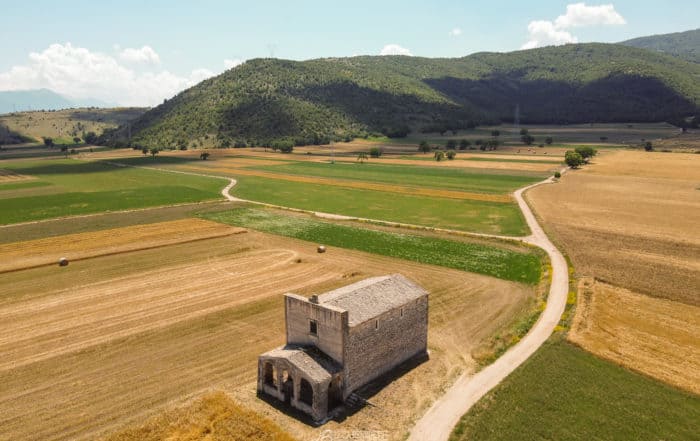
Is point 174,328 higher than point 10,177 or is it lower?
lower

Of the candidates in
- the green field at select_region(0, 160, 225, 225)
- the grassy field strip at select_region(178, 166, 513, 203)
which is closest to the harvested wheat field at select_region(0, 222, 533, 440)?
the green field at select_region(0, 160, 225, 225)

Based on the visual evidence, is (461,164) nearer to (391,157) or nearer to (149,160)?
(391,157)

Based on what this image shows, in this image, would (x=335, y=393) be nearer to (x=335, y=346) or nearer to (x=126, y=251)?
(x=335, y=346)

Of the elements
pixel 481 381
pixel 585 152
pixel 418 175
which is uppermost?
pixel 585 152

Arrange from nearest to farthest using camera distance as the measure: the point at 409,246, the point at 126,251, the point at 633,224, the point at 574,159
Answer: the point at 126,251
the point at 409,246
the point at 633,224
the point at 574,159

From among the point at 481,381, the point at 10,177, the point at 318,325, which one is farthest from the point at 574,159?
the point at 10,177

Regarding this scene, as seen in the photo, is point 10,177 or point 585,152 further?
point 585,152

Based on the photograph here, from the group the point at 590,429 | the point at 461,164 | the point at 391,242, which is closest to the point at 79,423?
the point at 590,429
